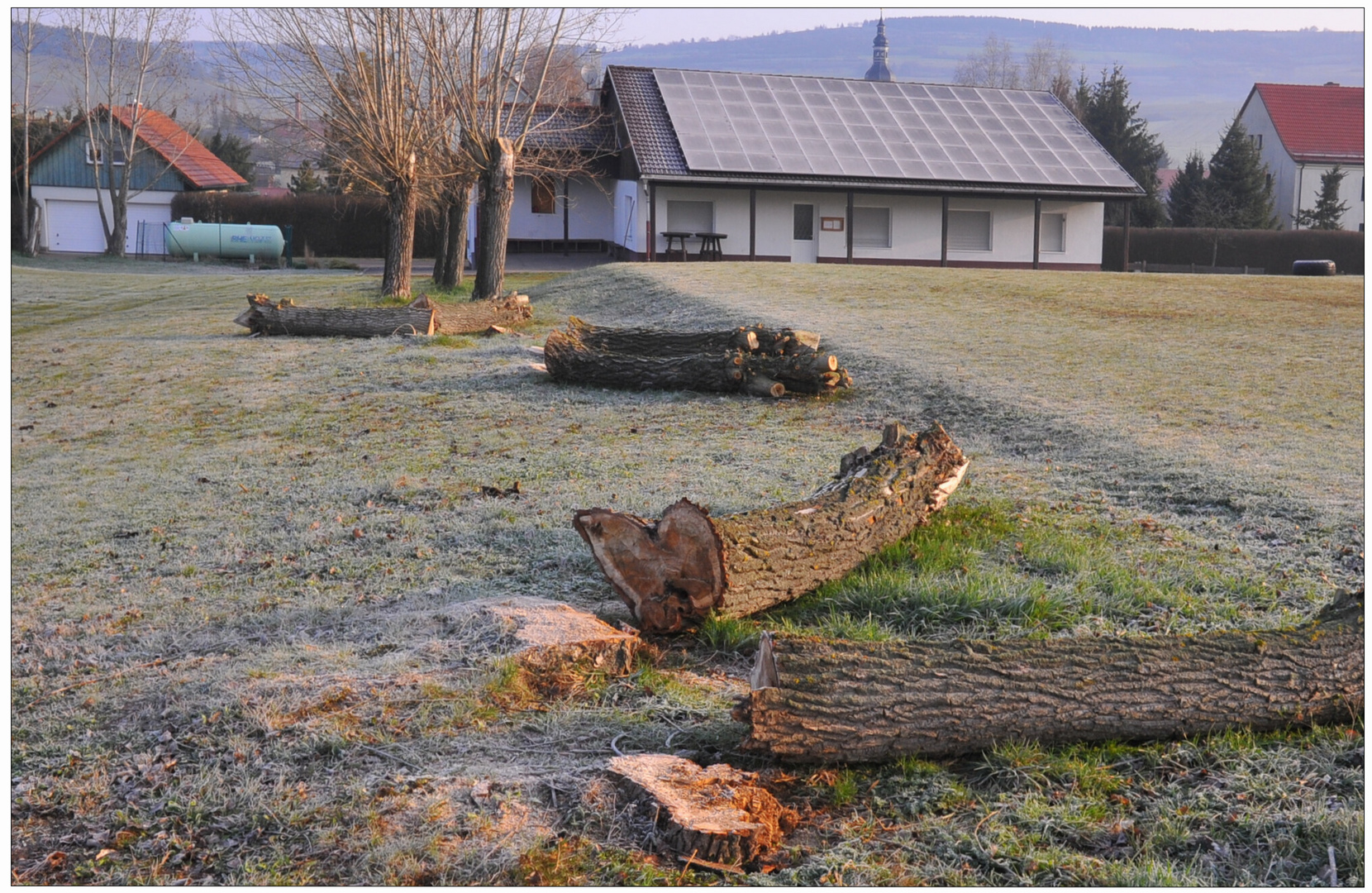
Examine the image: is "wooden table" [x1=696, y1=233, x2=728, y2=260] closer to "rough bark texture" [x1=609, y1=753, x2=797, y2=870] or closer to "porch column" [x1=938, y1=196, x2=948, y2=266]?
"porch column" [x1=938, y1=196, x2=948, y2=266]

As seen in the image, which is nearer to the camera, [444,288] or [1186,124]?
[444,288]

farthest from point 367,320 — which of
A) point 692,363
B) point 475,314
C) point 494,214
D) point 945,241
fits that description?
point 945,241

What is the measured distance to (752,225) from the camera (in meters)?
28.9

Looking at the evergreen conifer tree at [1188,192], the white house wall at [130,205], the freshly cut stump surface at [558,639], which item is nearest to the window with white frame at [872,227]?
the evergreen conifer tree at [1188,192]

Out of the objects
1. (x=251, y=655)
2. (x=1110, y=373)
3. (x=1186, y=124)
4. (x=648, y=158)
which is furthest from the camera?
(x=1186, y=124)

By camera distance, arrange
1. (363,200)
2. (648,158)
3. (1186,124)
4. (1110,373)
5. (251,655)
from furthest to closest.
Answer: (1186,124), (363,200), (648,158), (1110,373), (251,655)

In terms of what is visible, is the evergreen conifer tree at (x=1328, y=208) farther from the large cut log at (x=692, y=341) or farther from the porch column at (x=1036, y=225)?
the large cut log at (x=692, y=341)

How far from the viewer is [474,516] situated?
255 inches

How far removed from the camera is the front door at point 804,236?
3059cm

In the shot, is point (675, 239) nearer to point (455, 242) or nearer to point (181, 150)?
point (455, 242)

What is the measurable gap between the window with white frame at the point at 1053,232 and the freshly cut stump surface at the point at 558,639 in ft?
97.3

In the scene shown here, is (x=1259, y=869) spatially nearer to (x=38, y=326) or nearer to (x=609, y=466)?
(x=609, y=466)

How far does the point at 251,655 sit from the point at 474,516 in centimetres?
216

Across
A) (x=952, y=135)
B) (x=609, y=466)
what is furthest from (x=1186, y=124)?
(x=609, y=466)
